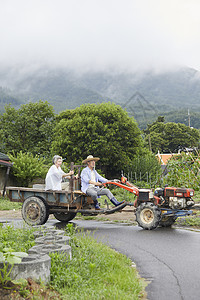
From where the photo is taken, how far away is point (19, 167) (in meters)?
32.2

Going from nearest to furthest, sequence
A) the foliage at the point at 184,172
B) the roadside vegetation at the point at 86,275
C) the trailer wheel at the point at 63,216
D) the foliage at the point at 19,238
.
A: the roadside vegetation at the point at 86,275 → the foliage at the point at 19,238 → the trailer wheel at the point at 63,216 → the foliage at the point at 184,172

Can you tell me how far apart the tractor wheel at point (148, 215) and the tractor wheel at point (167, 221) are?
79 centimetres

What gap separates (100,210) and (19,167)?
20.9 meters

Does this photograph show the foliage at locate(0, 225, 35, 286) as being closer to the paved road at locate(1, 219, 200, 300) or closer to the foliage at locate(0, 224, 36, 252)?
the foliage at locate(0, 224, 36, 252)

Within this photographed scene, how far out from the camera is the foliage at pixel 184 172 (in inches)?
749

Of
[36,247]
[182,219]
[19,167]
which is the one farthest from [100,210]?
[19,167]

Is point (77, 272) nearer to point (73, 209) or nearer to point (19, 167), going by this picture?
point (73, 209)

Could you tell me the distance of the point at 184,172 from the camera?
64.2 ft

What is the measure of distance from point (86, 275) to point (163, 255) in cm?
276

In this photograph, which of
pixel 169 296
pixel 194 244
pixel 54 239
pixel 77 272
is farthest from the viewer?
pixel 194 244

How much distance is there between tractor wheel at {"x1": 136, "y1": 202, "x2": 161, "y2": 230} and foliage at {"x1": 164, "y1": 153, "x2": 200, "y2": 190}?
7454mm

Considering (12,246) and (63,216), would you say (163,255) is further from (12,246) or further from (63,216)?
(63,216)

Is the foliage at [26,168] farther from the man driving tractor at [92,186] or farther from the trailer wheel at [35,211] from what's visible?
the man driving tractor at [92,186]

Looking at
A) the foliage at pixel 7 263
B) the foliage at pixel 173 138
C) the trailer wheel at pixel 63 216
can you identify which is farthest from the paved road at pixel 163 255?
the foliage at pixel 173 138
